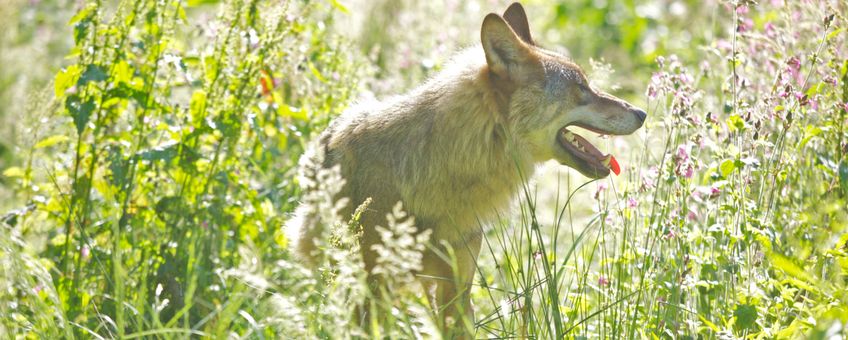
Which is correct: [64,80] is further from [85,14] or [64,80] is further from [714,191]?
[714,191]

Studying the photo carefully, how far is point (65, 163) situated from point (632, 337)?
9.29 ft

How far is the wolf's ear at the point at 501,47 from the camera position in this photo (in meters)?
4.11

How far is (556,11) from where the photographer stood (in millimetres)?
11859

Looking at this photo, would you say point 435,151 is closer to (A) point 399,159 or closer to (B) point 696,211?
(A) point 399,159

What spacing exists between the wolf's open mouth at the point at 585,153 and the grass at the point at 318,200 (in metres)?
0.13

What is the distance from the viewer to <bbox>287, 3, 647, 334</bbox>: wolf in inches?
164

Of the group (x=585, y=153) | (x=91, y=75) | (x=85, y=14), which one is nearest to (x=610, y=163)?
(x=585, y=153)

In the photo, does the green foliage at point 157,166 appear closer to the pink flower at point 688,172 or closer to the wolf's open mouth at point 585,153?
the wolf's open mouth at point 585,153

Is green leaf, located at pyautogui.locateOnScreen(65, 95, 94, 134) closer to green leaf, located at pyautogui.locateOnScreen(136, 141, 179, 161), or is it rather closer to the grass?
the grass

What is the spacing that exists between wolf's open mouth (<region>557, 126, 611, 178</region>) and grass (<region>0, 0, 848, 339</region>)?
0.41 ft

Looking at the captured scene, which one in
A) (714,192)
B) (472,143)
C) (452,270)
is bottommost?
(452,270)

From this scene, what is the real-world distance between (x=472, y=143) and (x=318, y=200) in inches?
27.0

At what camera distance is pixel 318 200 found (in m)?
4.04

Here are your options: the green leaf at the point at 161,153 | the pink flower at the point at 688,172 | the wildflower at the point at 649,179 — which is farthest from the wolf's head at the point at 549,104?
the green leaf at the point at 161,153
